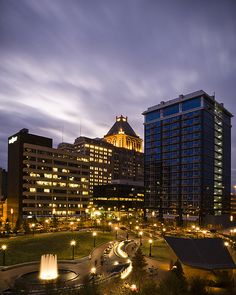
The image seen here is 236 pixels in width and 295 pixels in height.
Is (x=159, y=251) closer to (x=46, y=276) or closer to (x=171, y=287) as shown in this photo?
(x=46, y=276)

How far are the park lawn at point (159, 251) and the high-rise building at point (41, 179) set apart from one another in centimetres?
7213

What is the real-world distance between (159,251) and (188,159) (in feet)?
311

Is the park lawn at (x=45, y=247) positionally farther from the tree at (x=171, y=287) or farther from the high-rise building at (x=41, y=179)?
the high-rise building at (x=41, y=179)

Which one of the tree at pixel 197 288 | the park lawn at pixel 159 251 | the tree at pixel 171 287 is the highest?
the tree at pixel 171 287

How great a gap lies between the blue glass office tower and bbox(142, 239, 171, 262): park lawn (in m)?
75.4

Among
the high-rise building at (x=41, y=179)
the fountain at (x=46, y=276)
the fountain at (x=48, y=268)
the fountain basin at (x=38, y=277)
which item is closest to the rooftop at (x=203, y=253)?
the fountain basin at (x=38, y=277)

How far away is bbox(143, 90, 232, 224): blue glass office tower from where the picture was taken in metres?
153

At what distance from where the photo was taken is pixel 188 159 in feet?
516

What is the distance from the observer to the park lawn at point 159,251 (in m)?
60.1

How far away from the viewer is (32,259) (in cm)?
5747

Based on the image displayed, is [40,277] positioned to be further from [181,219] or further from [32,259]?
[181,219]

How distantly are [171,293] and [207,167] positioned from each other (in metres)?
131

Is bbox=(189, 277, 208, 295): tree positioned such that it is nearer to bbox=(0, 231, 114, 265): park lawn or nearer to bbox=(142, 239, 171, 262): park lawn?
bbox=(142, 239, 171, 262): park lawn

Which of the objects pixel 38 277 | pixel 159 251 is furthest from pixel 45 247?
pixel 159 251
